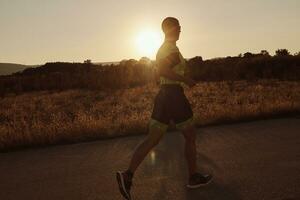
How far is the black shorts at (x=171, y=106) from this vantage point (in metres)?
5.24

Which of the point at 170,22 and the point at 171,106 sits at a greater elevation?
the point at 170,22

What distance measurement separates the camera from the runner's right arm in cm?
509

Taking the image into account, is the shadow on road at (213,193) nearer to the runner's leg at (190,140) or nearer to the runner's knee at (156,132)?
the runner's leg at (190,140)

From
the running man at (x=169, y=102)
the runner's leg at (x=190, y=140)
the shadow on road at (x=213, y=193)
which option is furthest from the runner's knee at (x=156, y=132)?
the shadow on road at (x=213, y=193)

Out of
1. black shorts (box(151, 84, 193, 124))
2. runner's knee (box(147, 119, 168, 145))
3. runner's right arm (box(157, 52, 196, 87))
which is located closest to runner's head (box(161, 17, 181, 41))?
runner's right arm (box(157, 52, 196, 87))

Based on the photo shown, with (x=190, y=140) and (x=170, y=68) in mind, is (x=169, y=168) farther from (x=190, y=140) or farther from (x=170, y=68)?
(x=170, y=68)

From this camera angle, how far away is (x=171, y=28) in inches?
206

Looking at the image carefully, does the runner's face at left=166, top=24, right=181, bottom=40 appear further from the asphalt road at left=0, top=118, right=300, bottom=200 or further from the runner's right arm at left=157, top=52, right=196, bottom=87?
the asphalt road at left=0, top=118, right=300, bottom=200

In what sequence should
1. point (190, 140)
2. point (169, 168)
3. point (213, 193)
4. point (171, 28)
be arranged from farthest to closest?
point (169, 168)
point (190, 140)
point (171, 28)
point (213, 193)

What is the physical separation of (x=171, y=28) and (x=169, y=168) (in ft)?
6.28

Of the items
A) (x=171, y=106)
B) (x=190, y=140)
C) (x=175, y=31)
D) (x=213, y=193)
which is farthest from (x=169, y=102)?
(x=213, y=193)

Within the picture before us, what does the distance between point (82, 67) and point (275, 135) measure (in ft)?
258

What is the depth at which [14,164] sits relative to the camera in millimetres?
7387

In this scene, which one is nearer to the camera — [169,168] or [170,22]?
[170,22]
